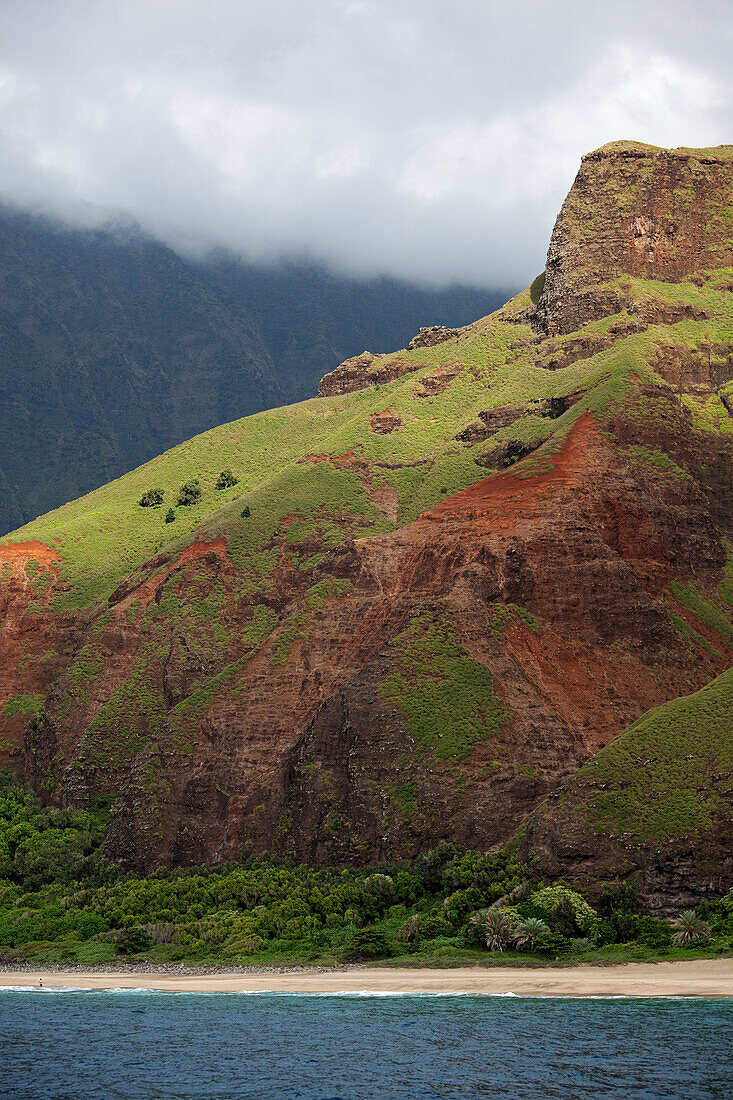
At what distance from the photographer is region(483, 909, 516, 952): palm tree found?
54.0 m

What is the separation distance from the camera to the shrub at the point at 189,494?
438 feet

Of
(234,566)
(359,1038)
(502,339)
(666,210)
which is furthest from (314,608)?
(666,210)

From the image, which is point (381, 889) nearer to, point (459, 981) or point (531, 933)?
point (531, 933)

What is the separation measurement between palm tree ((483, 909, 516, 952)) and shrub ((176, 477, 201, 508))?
85.6 metres

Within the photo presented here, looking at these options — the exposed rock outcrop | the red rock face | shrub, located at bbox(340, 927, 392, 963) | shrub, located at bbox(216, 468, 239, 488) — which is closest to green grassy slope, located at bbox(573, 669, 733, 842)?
the red rock face

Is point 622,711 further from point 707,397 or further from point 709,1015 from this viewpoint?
point 707,397

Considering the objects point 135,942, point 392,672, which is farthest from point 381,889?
point 392,672

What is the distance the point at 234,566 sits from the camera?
10250 centimetres

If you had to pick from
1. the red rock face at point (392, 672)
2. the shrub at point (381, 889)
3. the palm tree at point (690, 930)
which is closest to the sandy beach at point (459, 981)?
the palm tree at point (690, 930)

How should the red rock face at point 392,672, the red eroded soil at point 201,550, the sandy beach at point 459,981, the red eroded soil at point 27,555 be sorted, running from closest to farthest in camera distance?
the sandy beach at point 459,981
the red rock face at point 392,672
the red eroded soil at point 201,550
the red eroded soil at point 27,555

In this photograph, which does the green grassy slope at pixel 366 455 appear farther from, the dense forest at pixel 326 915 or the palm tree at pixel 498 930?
the palm tree at pixel 498 930

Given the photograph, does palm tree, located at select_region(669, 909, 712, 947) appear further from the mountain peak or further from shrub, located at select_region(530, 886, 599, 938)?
the mountain peak

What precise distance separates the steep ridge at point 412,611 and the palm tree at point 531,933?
4.51m

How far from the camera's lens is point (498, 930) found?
54.4 meters
